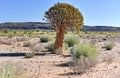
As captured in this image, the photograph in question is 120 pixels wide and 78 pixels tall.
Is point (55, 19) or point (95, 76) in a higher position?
point (55, 19)

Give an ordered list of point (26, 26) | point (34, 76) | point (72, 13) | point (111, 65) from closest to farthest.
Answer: point (34, 76)
point (111, 65)
point (72, 13)
point (26, 26)

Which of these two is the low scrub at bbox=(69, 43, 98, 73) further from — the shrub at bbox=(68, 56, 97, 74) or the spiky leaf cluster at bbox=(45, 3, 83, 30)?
the spiky leaf cluster at bbox=(45, 3, 83, 30)

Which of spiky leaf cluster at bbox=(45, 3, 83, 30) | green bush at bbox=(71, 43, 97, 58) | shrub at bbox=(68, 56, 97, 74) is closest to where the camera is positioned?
shrub at bbox=(68, 56, 97, 74)

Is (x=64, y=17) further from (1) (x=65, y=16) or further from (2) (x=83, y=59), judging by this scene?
(2) (x=83, y=59)

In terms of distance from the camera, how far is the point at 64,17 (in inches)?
938

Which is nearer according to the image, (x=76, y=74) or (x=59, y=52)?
(x=76, y=74)

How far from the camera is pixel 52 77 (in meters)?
14.2

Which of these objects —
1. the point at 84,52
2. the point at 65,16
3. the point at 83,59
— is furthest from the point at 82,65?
the point at 65,16

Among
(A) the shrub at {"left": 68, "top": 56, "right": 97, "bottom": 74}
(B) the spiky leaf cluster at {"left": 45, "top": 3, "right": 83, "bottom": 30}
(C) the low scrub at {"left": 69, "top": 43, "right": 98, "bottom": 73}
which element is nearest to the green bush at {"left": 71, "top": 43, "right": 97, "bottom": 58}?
(C) the low scrub at {"left": 69, "top": 43, "right": 98, "bottom": 73}

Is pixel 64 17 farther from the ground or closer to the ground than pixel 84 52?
farther from the ground

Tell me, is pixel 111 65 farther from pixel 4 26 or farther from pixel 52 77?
pixel 4 26

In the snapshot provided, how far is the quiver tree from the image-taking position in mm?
23781

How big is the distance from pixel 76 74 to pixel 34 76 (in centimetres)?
202

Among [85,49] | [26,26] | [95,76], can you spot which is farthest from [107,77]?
[26,26]
